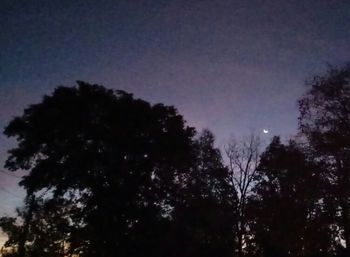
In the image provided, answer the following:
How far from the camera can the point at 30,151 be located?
3966cm

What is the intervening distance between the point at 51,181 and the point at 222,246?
1681 centimetres

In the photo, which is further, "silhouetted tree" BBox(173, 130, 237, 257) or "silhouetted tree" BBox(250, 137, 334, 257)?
"silhouetted tree" BBox(173, 130, 237, 257)

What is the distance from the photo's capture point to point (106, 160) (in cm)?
3700

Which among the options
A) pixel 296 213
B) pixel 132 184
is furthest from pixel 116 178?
pixel 296 213

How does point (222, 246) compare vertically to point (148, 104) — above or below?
below

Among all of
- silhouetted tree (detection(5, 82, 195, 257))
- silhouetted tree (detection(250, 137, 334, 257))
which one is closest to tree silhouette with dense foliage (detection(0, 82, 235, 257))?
silhouetted tree (detection(5, 82, 195, 257))

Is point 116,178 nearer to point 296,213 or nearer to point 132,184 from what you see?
point 132,184

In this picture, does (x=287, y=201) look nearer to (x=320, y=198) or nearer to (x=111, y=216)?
(x=320, y=198)

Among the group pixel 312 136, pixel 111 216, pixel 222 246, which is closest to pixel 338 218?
pixel 312 136

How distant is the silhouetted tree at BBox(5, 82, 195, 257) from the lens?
117 ft

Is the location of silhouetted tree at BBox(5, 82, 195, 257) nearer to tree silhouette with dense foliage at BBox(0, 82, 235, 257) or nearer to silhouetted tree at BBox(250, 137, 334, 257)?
tree silhouette with dense foliage at BBox(0, 82, 235, 257)

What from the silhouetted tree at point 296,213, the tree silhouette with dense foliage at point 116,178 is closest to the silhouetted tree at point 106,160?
the tree silhouette with dense foliage at point 116,178

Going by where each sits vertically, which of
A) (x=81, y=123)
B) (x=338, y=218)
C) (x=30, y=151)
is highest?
(x=81, y=123)

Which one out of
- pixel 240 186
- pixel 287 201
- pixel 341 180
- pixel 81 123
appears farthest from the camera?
pixel 240 186
